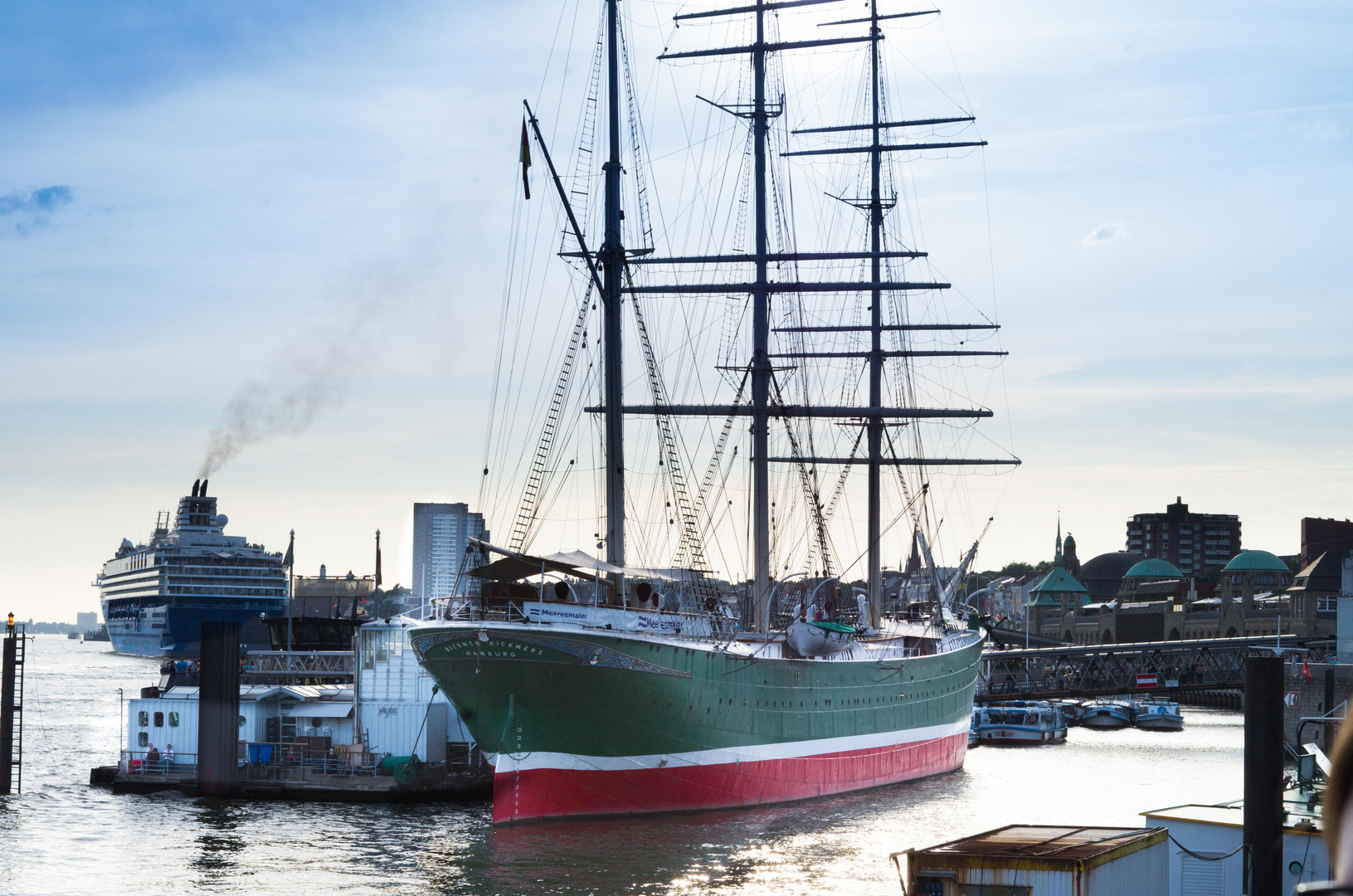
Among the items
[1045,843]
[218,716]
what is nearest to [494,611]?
[218,716]

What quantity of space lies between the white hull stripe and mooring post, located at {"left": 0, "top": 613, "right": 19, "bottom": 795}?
16.1 metres

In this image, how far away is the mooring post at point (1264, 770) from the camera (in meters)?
21.9

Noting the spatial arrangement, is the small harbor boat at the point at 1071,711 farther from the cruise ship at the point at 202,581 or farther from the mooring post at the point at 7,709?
the cruise ship at the point at 202,581

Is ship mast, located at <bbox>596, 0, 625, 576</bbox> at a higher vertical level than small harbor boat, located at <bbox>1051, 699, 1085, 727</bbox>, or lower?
higher

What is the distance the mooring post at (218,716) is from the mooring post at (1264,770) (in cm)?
3385

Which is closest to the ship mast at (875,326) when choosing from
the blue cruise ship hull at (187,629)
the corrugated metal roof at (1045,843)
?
the corrugated metal roof at (1045,843)

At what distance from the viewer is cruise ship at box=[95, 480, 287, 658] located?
161 m

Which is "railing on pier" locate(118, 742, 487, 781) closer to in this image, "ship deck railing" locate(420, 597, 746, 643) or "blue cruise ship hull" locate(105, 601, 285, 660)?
"ship deck railing" locate(420, 597, 746, 643)

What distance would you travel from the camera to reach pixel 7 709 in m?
46.7

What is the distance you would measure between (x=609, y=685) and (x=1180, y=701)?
103m

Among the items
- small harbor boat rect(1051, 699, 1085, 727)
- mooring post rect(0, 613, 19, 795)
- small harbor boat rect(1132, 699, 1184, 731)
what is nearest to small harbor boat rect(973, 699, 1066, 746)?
small harbor boat rect(1132, 699, 1184, 731)

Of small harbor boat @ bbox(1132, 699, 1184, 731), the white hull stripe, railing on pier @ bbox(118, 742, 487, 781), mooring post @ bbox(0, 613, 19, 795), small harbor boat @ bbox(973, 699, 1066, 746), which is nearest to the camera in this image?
the white hull stripe

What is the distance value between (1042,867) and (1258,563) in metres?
160

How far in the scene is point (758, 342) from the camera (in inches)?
2270
